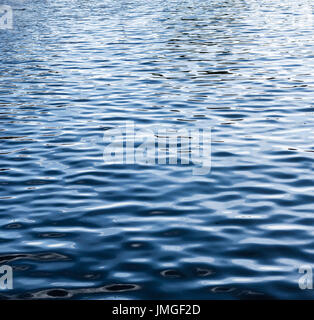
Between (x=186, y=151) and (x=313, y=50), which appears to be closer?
(x=186, y=151)

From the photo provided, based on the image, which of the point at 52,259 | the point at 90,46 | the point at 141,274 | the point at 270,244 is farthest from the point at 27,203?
the point at 90,46
